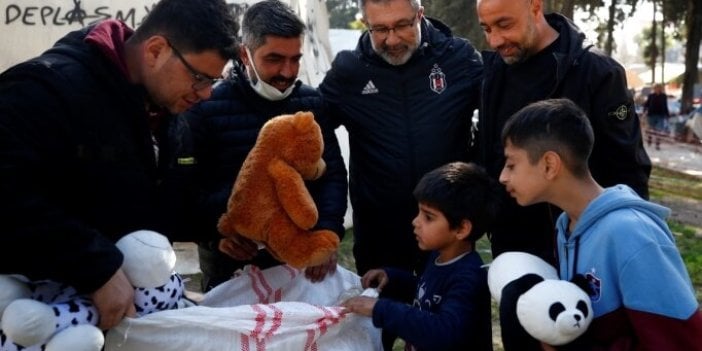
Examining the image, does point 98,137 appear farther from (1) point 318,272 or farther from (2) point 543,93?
(2) point 543,93

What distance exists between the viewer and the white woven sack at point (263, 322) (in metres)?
2.88

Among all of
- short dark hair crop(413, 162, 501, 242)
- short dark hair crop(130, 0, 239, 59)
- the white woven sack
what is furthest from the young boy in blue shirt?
short dark hair crop(130, 0, 239, 59)

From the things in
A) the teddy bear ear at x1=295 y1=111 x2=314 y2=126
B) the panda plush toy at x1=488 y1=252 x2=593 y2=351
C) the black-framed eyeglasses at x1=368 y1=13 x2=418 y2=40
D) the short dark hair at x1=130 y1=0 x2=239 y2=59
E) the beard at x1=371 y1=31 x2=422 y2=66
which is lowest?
the panda plush toy at x1=488 y1=252 x2=593 y2=351

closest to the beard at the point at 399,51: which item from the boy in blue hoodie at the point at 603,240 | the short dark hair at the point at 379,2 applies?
the short dark hair at the point at 379,2

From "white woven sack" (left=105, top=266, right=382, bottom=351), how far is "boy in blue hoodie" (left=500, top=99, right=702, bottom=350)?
876 mm

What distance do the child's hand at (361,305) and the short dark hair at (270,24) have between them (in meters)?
1.21

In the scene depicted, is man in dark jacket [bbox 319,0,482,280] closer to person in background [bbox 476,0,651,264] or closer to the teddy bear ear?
person in background [bbox 476,0,651,264]

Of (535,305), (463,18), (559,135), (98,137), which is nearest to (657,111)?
(463,18)

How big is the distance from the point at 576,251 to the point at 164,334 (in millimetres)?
1533

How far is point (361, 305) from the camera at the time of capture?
3.20m

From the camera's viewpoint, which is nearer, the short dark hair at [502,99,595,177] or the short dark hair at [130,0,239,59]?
the short dark hair at [130,0,239,59]

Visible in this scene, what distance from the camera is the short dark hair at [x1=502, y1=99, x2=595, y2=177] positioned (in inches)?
114

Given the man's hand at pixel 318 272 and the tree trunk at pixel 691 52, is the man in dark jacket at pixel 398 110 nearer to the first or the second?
the man's hand at pixel 318 272

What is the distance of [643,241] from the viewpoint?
259 centimetres
